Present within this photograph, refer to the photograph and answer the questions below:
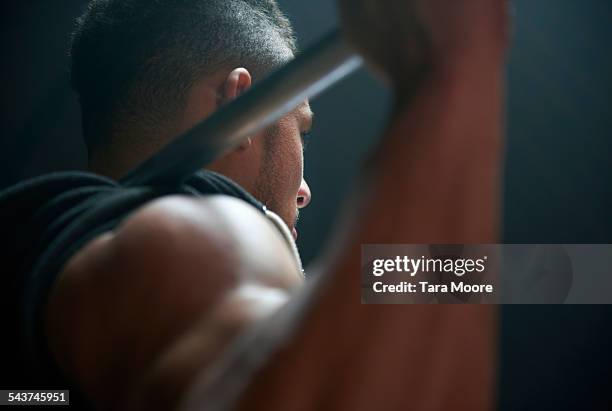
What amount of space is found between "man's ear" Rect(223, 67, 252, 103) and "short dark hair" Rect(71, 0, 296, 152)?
0.03 meters

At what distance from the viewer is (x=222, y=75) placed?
750 mm

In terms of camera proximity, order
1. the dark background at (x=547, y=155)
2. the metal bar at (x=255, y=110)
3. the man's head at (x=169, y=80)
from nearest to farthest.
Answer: the metal bar at (x=255, y=110) < the man's head at (x=169, y=80) < the dark background at (x=547, y=155)

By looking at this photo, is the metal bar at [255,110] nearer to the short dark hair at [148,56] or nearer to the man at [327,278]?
the man at [327,278]

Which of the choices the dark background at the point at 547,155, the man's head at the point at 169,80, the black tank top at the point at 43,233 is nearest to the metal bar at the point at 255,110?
the black tank top at the point at 43,233

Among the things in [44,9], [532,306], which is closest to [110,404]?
[44,9]

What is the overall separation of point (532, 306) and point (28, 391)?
204 cm

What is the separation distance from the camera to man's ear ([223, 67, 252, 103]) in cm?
72

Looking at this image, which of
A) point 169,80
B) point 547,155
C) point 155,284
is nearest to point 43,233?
point 155,284

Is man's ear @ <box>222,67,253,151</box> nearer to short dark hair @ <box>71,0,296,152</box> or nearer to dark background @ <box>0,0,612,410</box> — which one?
short dark hair @ <box>71,0,296,152</box>

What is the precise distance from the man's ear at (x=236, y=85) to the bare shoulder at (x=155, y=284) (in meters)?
0.29

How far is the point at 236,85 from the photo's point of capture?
0.73 m

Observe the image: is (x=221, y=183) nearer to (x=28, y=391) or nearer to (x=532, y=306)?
(x=28, y=391)

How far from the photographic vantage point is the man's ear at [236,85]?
72 centimetres

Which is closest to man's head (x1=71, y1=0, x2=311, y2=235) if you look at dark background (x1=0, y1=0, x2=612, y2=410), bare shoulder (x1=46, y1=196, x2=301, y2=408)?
bare shoulder (x1=46, y1=196, x2=301, y2=408)
